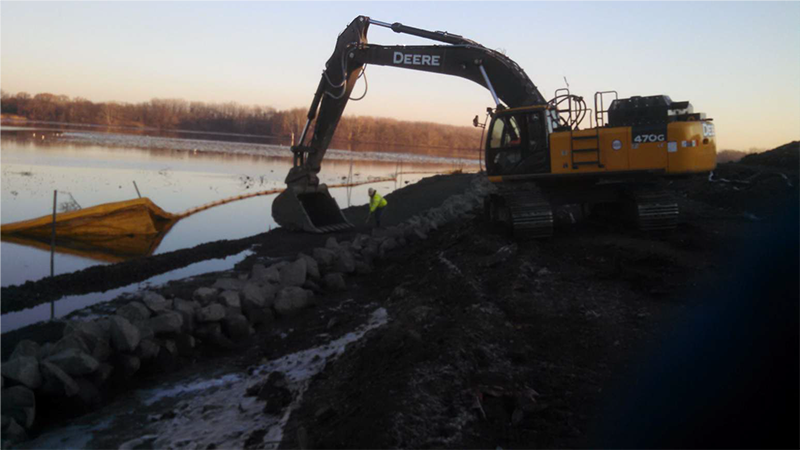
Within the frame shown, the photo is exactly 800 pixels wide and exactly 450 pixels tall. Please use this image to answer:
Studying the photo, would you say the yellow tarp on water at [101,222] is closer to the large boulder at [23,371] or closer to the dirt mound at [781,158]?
the large boulder at [23,371]

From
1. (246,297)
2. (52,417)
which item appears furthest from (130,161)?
(52,417)

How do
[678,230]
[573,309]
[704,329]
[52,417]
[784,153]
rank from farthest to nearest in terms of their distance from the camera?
[784,153] → [678,230] → [573,309] → [52,417] → [704,329]

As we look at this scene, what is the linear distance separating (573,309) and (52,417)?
17.8 ft

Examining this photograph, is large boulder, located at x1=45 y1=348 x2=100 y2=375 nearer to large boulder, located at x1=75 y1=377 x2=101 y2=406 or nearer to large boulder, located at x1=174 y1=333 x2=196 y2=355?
large boulder, located at x1=75 y1=377 x2=101 y2=406

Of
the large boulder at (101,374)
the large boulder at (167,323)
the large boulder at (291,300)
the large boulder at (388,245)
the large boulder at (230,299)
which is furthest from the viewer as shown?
the large boulder at (388,245)

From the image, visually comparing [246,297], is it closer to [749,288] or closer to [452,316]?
[452,316]

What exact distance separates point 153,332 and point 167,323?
213 millimetres

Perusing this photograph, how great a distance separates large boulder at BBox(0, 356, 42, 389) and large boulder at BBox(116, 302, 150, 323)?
5.09 feet

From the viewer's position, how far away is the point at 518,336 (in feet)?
20.2

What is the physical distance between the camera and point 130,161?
1453 inches

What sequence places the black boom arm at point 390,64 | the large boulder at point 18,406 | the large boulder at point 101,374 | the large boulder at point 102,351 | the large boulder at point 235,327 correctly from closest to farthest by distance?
the large boulder at point 18,406 < the large boulder at point 101,374 < the large boulder at point 102,351 < the large boulder at point 235,327 < the black boom arm at point 390,64

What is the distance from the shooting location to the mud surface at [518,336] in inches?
149

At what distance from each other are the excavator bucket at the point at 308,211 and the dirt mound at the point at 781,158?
43.5 feet

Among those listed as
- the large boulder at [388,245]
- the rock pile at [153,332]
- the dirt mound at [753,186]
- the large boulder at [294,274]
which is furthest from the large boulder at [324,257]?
the dirt mound at [753,186]
